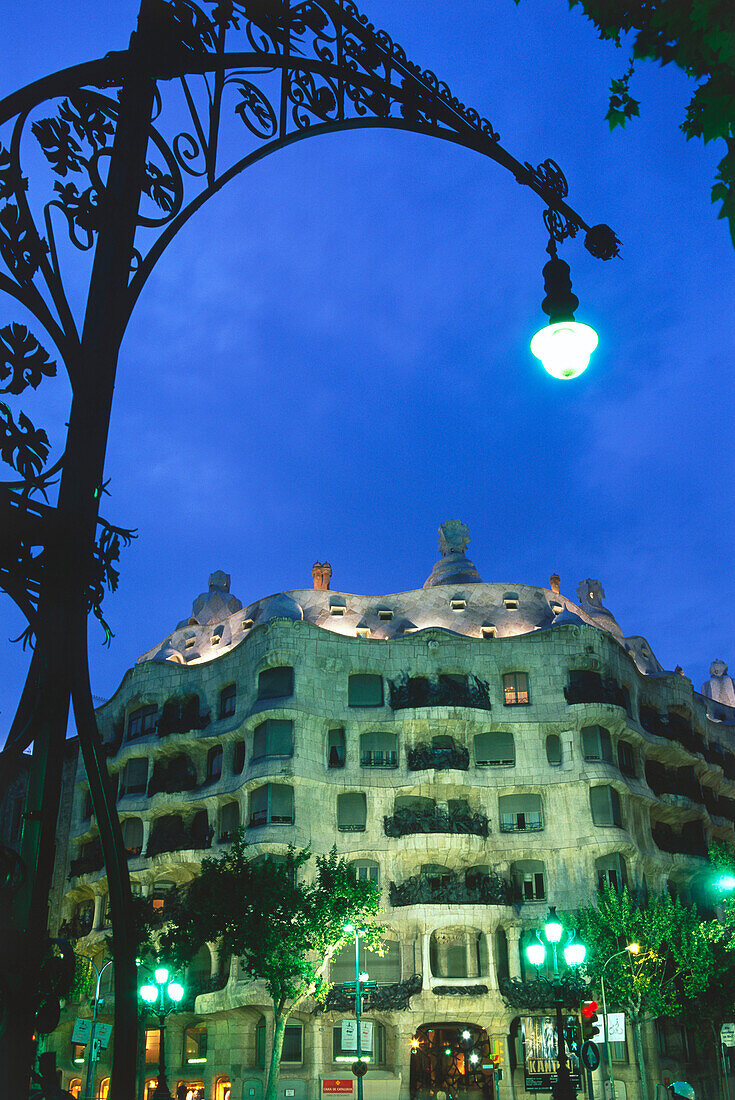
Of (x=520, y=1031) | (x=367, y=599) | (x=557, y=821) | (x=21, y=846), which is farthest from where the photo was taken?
(x=367, y=599)

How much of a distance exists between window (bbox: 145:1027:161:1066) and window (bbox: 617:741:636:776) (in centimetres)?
2702

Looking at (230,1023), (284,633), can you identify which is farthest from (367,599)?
(230,1023)

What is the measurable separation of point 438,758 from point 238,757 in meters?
10.6

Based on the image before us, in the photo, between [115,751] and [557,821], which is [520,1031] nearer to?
[557,821]

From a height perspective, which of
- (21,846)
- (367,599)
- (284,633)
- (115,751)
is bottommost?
(21,846)

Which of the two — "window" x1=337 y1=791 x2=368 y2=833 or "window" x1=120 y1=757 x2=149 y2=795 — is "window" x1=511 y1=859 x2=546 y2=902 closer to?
"window" x1=337 y1=791 x2=368 y2=833

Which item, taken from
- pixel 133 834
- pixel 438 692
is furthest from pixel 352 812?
pixel 133 834

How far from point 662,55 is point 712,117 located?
1.25 meters

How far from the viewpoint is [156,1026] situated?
51.7 meters

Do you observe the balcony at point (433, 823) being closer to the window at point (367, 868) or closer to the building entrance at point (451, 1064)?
the window at point (367, 868)

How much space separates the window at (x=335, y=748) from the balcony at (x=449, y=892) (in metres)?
6.47

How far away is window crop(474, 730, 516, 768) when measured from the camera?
171 ft

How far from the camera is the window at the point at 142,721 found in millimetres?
57875

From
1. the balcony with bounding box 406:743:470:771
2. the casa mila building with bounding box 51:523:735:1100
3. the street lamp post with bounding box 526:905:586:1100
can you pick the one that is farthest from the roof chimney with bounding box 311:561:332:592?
the street lamp post with bounding box 526:905:586:1100
